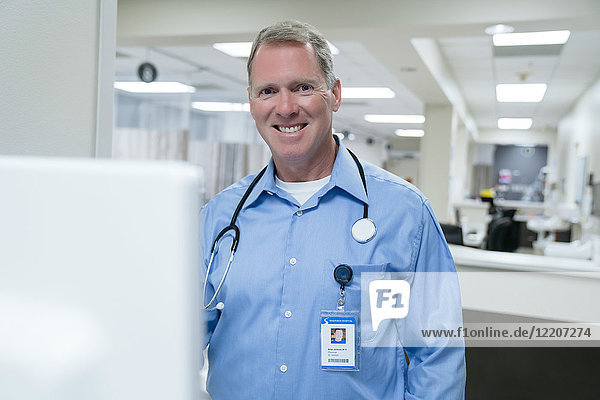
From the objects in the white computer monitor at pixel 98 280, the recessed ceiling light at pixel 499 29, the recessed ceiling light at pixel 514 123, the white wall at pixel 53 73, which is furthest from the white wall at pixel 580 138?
the white computer monitor at pixel 98 280

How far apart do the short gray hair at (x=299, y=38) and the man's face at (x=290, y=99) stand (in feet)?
0.04

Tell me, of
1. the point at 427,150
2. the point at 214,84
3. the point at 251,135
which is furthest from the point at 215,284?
the point at 251,135

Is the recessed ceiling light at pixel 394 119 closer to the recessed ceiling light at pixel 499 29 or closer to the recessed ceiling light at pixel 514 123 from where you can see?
the recessed ceiling light at pixel 514 123

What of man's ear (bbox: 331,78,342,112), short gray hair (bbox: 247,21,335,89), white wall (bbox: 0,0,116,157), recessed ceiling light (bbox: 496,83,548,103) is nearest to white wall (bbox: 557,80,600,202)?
recessed ceiling light (bbox: 496,83,548,103)

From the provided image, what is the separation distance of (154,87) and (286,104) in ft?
27.6

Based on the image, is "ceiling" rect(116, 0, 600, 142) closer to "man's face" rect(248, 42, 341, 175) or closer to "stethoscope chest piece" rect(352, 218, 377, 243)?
"man's face" rect(248, 42, 341, 175)

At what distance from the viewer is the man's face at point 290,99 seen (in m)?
1.25

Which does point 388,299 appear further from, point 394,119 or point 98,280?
point 394,119


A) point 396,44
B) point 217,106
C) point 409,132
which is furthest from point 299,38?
point 409,132

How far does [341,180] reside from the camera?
1.28 meters

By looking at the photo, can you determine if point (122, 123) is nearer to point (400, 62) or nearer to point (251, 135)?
point (251, 135)

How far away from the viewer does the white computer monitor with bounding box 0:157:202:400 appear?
0.38m

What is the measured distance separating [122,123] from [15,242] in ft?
34.0

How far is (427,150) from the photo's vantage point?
832cm
